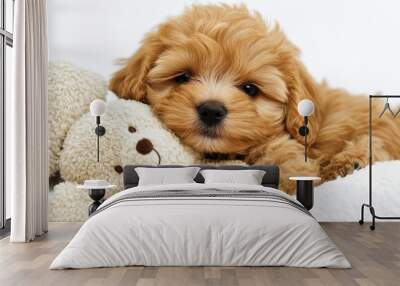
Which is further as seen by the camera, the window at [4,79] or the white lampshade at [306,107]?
the white lampshade at [306,107]

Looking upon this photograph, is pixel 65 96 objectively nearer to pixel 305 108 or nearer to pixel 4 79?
pixel 4 79

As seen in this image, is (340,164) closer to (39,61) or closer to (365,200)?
(365,200)

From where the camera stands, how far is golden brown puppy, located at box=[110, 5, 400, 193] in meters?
6.79

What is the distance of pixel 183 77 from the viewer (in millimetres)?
6844

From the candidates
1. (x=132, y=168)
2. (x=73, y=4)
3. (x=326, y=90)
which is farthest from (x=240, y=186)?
(x=73, y=4)

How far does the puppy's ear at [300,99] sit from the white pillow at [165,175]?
1.29m

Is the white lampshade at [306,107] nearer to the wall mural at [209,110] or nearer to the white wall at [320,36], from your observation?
the wall mural at [209,110]

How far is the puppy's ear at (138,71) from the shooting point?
6965 millimetres

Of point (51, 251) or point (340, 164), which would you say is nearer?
point (51, 251)

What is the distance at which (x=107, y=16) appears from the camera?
7.14 m

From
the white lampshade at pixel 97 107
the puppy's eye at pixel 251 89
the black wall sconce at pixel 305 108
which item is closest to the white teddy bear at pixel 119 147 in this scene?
the white lampshade at pixel 97 107

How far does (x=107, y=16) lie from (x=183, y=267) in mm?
3797

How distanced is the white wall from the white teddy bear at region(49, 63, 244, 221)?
1.36 ft

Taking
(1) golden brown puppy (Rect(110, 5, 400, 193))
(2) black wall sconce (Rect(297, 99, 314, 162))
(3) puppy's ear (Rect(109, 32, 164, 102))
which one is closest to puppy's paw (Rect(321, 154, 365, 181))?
(1) golden brown puppy (Rect(110, 5, 400, 193))
